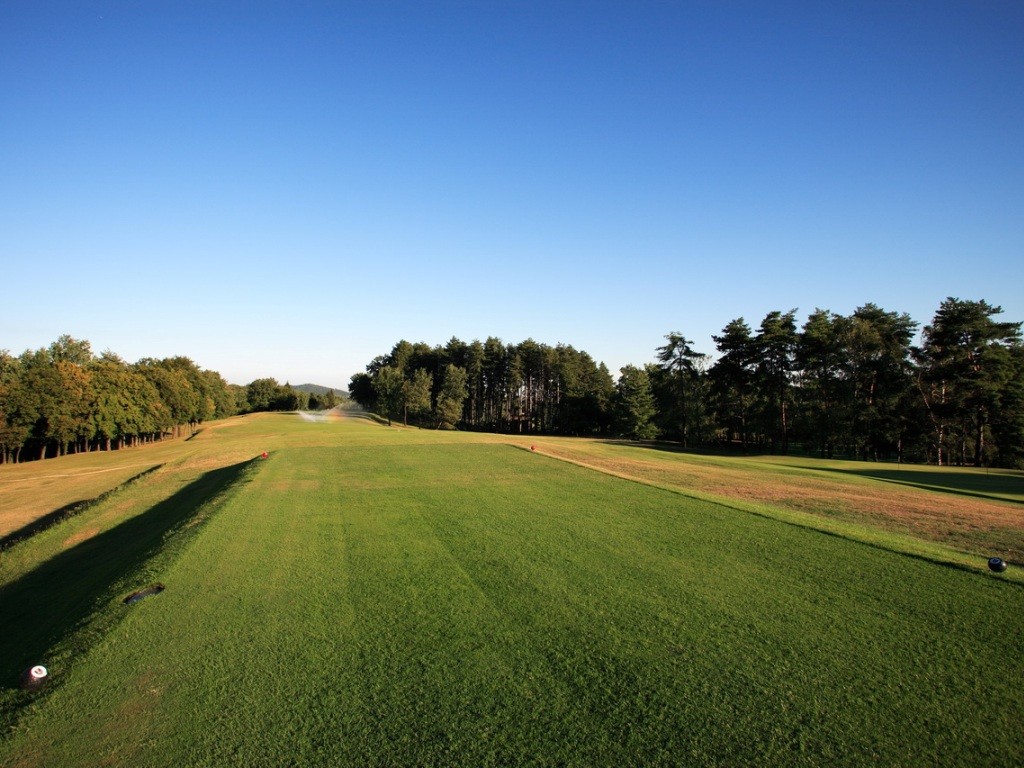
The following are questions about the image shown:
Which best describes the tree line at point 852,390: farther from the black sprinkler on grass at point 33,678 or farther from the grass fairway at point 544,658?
the black sprinkler on grass at point 33,678

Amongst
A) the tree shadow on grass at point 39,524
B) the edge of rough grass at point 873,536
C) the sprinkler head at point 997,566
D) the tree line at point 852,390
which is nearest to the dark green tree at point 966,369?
the tree line at point 852,390

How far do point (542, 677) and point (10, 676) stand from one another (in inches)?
268

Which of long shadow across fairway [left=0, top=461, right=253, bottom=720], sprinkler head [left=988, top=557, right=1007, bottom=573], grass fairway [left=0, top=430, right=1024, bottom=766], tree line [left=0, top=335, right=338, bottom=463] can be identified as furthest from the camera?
tree line [left=0, top=335, right=338, bottom=463]

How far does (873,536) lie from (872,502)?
6.92 m

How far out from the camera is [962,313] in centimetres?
4394

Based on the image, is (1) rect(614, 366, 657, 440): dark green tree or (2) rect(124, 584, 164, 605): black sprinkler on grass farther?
(1) rect(614, 366, 657, 440): dark green tree

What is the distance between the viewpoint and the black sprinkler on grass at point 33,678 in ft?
18.9

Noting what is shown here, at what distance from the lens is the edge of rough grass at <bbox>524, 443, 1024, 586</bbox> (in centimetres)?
884

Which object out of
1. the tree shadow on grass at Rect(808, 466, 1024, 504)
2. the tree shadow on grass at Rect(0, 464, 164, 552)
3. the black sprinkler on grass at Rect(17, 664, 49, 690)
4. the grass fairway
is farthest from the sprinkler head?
the tree shadow on grass at Rect(0, 464, 164, 552)

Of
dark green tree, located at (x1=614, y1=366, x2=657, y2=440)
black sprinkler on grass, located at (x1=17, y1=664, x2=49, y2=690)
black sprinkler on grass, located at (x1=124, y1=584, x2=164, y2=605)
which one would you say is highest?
dark green tree, located at (x1=614, y1=366, x2=657, y2=440)

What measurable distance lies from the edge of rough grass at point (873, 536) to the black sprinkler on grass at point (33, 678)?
42.0ft

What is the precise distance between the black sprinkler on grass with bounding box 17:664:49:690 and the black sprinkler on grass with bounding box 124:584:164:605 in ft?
6.80

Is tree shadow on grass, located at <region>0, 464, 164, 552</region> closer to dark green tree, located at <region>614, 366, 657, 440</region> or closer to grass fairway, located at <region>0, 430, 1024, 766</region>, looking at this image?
grass fairway, located at <region>0, 430, 1024, 766</region>

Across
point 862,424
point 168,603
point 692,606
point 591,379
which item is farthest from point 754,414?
point 168,603
